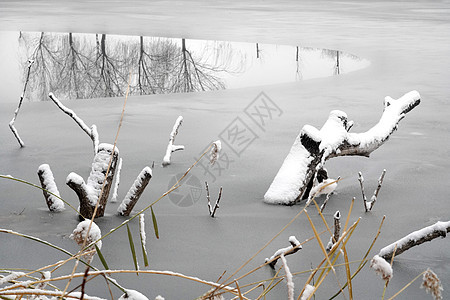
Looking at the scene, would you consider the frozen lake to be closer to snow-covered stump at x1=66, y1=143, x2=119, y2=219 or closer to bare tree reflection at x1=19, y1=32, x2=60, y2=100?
snow-covered stump at x1=66, y1=143, x2=119, y2=219

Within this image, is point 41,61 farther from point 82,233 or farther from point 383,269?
point 383,269

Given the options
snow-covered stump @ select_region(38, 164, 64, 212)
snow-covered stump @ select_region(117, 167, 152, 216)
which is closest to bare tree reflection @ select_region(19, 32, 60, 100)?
A: snow-covered stump @ select_region(38, 164, 64, 212)

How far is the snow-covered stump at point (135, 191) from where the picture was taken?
2.43m

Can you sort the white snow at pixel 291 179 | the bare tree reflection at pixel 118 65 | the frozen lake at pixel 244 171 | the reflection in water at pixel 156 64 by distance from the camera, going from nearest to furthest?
the frozen lake at pixel 244 171 → the white snow at pixel 291 179 → the bare tree reflection at pixel 118 65 → the reflection in water at pixel 156 64

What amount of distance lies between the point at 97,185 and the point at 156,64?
6.63m

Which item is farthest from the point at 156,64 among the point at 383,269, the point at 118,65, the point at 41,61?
the point at 383,269

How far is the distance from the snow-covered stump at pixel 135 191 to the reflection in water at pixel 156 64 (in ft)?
14.5

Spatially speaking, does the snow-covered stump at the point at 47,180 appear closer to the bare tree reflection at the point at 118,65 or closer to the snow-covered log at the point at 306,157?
the snow-covered log at the point at 306,157

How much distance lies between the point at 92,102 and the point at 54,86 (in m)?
1.32

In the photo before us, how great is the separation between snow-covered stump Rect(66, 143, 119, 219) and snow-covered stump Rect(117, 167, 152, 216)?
8 cm

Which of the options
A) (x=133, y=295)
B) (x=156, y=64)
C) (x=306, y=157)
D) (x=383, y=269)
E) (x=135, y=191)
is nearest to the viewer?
(x=383, y=269)

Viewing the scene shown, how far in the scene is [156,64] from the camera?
9039 mm

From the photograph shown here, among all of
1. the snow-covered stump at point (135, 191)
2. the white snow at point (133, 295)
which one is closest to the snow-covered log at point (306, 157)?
the snow-covered stump at point (135, 191)

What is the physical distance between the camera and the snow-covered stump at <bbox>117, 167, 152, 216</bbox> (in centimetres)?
243
